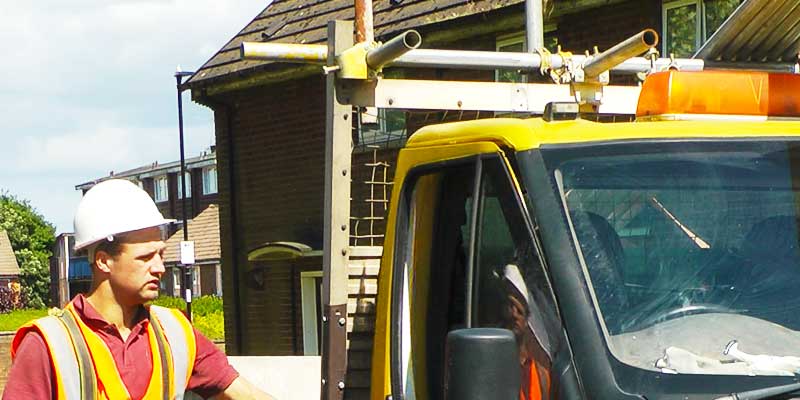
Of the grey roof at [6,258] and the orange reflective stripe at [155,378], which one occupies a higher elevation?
the orange reflective stripe at [155,378]

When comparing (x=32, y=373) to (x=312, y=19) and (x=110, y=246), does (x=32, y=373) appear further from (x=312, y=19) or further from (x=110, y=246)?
(x=312, y=19)

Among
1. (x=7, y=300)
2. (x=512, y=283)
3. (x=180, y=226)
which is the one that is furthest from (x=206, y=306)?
(x=512, y=283)

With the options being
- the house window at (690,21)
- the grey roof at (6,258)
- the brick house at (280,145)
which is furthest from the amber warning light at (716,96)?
the grey roof at (6,258)

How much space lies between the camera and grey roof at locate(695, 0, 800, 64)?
5004mm

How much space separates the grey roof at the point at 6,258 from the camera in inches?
3494

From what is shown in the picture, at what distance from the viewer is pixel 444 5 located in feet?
51.8

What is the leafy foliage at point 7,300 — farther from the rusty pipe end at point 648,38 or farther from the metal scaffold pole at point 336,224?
the rusty pipe end at point 648,38

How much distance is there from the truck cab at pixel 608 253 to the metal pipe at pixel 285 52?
54 centimetres

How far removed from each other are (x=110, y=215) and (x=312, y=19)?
14573 mm

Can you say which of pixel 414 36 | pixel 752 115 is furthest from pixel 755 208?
pixel 414 36

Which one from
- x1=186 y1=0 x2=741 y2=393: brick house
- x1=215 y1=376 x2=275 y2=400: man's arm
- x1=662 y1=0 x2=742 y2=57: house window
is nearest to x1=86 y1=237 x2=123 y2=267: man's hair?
x1=215 y1=376 x2=275 y2=400: man's arm

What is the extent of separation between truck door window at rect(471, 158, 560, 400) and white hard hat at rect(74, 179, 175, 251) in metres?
0.93

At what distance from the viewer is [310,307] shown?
750 inches

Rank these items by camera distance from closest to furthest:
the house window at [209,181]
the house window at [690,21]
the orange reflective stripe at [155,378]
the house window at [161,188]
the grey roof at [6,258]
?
the orange reflective stripe at [155,378] < the house window at [690,21] < the house window at [209,181] < the house window at [161,188] < the grey roof at [6,258]
